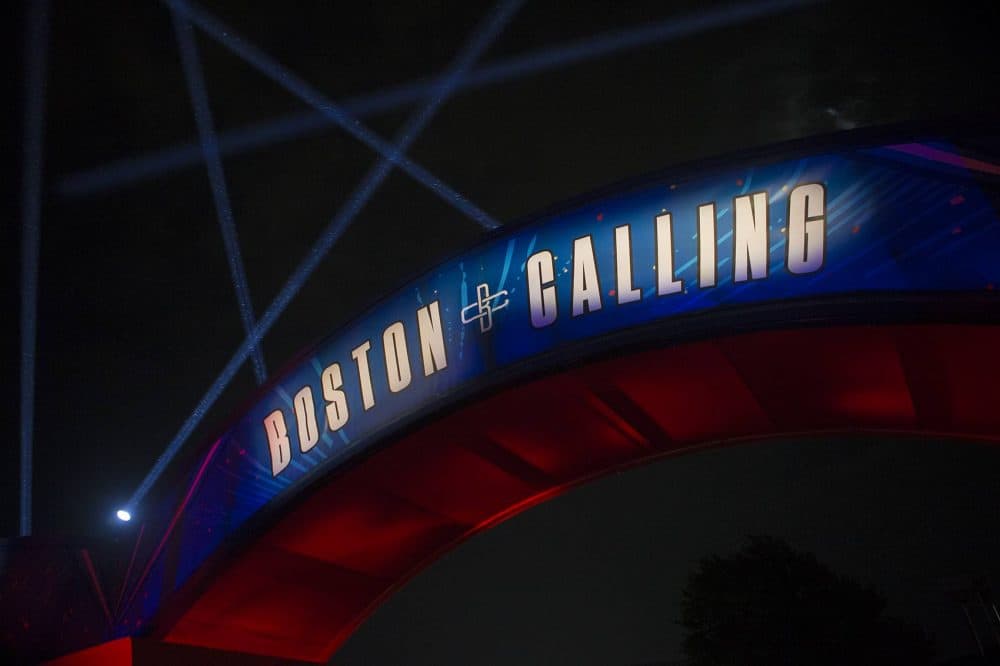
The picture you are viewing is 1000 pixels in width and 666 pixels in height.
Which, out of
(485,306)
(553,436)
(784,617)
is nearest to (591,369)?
(485,306)

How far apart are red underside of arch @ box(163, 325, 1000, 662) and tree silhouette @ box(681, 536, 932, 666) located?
26.5 meters

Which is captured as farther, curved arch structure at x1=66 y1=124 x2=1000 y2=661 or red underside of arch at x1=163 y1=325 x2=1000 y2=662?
red underside of arch at x1=163 y1=325 x2=1000 y2=662

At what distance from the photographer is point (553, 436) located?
727 cm

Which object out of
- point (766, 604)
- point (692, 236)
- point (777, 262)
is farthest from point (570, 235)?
point (766, 604)

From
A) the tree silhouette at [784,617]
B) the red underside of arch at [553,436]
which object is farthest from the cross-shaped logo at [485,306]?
Result: the tree silhouette at [784,617]

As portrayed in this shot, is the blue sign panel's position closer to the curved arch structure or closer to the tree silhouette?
the curved arch structure

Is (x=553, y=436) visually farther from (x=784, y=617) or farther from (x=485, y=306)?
(x=784, y=617)

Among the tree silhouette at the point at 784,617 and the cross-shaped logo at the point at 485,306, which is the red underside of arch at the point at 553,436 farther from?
the tree silhouette at the point at 784,617

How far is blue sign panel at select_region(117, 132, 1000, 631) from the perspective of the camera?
4.95 m

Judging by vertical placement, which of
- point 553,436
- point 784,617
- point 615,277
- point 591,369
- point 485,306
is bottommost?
point 784,617

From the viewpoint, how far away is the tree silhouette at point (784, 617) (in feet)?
106

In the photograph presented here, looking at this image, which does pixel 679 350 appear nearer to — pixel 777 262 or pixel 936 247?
pixel 777 262

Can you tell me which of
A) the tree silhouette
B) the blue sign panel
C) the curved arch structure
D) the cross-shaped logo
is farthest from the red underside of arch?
the tree silhouette

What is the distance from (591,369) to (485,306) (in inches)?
45.6
